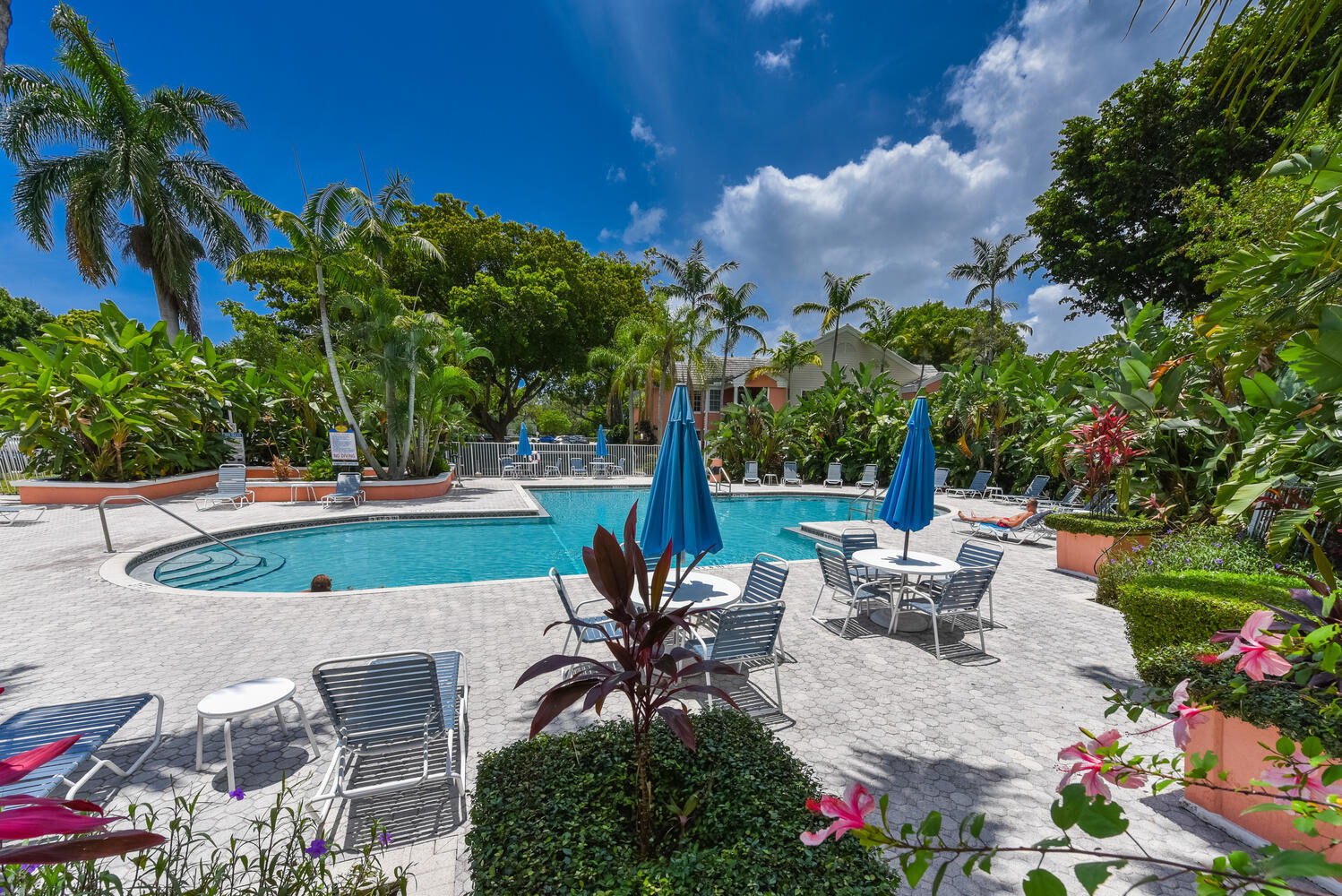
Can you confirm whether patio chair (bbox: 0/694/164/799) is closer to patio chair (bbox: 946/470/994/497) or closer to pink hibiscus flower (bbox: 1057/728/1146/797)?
pink hibiscus flower (bbox: 1057/728/1146/797)

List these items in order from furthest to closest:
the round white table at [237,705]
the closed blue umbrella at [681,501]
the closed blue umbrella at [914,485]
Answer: the closed blue umbrella at [914,485]
the closed blue umbrella at [681,501]
the round white table at [237,705]

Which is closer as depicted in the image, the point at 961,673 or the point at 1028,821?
the point at 1028,821

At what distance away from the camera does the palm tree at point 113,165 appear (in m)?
17.5

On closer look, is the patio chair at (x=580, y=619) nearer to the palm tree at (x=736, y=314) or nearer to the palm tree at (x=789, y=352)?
the palm tree at (x=736, y=314)

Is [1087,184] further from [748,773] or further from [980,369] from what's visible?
[748,773]

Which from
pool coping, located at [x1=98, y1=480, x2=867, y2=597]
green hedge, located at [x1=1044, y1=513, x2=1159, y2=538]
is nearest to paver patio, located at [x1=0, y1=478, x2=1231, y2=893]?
pool coping, located at [x1=98, y1=480, x2=867, y2=597]

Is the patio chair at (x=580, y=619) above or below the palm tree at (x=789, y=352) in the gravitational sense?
below

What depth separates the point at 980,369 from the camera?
19375mm

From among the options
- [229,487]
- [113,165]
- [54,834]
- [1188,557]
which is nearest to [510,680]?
[54,834]

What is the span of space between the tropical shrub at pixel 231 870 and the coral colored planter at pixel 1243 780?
14.7 ft

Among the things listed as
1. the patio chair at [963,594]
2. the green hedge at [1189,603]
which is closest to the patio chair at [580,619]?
the patio chair at [963,594]

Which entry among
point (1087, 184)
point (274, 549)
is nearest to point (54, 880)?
point (274, 549)

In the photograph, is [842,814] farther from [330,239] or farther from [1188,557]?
[330,239]

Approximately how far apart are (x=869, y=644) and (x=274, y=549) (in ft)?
38.3
